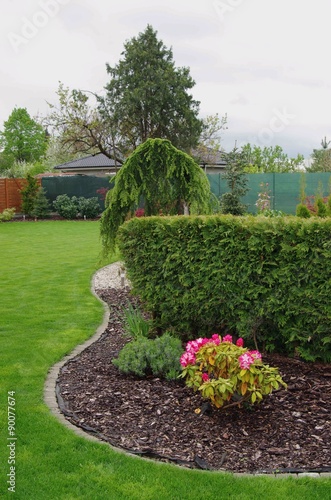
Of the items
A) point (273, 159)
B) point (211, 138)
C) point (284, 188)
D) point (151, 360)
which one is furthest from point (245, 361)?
point (273, 159)

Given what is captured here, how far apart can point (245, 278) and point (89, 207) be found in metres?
20.7

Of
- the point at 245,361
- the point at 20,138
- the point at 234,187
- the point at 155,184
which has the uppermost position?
the point at 20,138

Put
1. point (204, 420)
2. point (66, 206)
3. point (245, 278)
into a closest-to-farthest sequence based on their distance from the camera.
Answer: point (204, 420) → point (245, 278) → point (66, 206)

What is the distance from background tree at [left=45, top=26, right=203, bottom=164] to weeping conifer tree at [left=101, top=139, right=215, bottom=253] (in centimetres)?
1815

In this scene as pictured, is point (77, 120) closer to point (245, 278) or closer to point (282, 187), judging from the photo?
point (282, 187)

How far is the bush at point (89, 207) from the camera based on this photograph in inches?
971

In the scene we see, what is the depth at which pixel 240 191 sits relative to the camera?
17.2 metres

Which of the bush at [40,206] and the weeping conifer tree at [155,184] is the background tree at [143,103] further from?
the weeping conifer tree at [155,184]

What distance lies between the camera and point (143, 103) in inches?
1088

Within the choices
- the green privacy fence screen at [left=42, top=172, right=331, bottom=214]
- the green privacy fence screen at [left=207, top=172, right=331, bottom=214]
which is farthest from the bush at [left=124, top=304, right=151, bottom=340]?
the green privacy fence screen at [left=207, top=172, right=331, bottom=214]

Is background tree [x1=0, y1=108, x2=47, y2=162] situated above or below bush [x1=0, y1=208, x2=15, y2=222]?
above

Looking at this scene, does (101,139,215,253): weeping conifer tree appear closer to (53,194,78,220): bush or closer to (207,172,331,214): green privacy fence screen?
(207,172,331,214): green privacy fence screen
